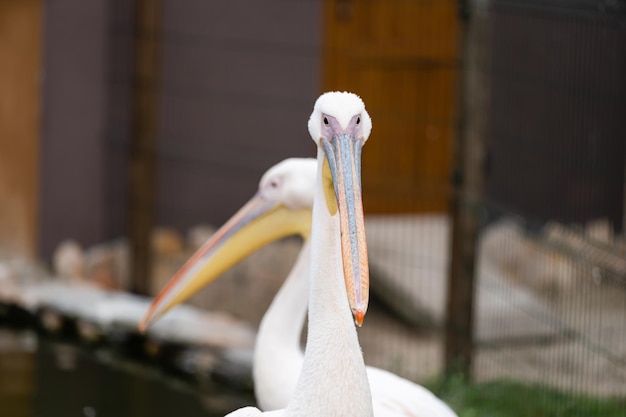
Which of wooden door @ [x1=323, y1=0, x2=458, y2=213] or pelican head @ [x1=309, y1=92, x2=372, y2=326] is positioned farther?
wooden door @ [x1=323, y1=0, x2=458, y2=213]

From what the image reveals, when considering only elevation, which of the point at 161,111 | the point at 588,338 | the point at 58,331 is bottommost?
the point at 58,331

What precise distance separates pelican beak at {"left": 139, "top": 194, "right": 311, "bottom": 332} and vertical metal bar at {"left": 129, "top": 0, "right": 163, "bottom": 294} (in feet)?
8.38

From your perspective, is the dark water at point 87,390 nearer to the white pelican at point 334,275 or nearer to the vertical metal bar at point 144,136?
the vertical metal bar at point 144,136

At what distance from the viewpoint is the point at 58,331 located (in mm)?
6469

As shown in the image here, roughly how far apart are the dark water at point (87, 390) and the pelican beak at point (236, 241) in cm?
139

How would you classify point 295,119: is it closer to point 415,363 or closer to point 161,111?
Answer: point 161,111

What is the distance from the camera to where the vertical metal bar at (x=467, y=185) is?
17.0ft

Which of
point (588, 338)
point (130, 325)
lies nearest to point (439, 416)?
point (588, 338)

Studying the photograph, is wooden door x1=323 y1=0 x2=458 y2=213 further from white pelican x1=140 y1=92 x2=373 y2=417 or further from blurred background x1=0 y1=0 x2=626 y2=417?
white pelican x1=140 y1=92 x2=373 y2=417

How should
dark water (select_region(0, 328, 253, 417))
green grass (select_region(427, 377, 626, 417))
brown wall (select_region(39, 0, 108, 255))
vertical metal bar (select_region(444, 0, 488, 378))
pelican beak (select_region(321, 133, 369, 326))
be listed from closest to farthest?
1. pelican beak (select_region(321, 133, 369, 326))
2. green grass (select_region(427, 377, 626, 417))
3. vertical metal bar (select_region(444, 0, 488, 378))
4. dark water (select_region(0, 328, 253, 417))
5. brown wall (select_region(39, 0, 108, 255))

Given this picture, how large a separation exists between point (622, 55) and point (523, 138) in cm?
51

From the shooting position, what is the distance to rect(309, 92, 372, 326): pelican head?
256 cm

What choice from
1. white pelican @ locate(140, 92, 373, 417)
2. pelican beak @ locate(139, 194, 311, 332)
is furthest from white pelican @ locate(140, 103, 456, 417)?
white pelican @ locate(140, 92, 373, 417)

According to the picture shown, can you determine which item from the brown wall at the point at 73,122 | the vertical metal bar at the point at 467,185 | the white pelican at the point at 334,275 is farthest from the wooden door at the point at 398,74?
the white pelican at the point at 334,275
